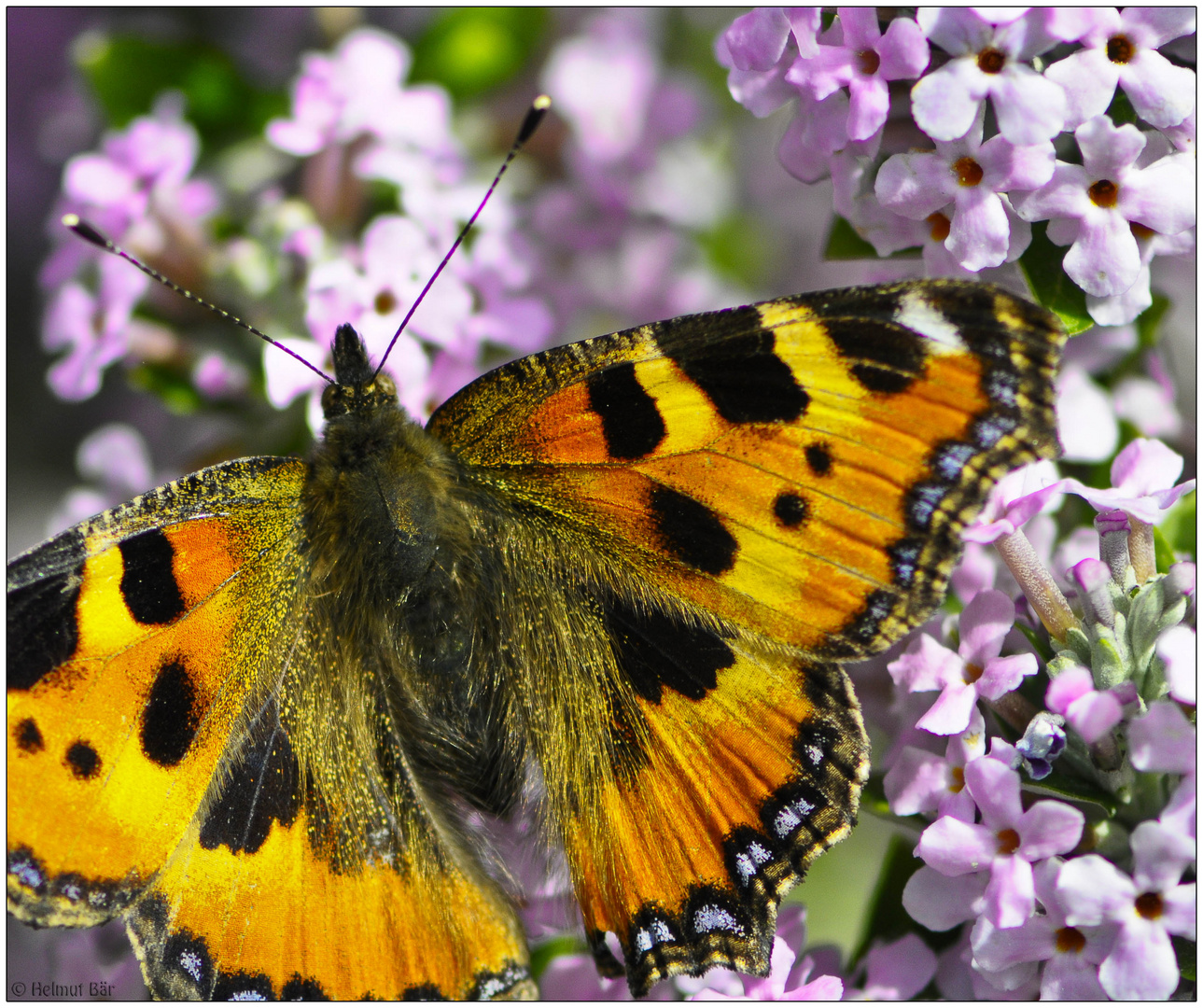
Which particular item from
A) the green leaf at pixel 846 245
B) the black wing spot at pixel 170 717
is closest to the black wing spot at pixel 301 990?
the black wing spot at pixel 170 717

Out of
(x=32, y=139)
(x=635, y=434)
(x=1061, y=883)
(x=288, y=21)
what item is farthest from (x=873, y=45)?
(x=32, y=139)

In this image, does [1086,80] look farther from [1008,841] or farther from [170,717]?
[170,717]

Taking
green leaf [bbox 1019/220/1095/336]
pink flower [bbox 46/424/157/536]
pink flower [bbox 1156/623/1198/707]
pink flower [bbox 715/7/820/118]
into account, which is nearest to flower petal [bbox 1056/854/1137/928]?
pink flower [bbox 1156/623/1198/707]

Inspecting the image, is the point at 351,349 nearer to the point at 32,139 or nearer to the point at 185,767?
the point at 185,767

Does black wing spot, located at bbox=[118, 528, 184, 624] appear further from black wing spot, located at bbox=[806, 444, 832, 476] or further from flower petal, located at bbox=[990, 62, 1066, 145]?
flower petal, located at bbox=[990, 62, 1066, 145]

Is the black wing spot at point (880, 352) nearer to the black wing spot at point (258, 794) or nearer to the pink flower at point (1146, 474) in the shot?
the pink flower at point (1146, 474)

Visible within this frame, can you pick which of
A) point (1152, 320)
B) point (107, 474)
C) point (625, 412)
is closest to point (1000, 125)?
point (625, 412)
